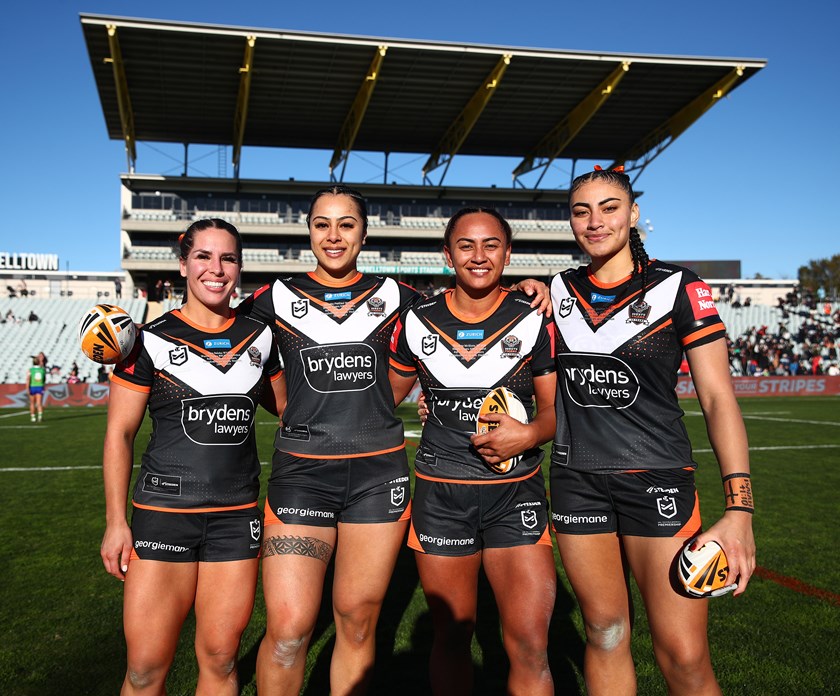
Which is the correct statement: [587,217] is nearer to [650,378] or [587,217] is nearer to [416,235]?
[650,378]

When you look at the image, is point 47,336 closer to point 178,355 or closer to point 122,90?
point 122,90

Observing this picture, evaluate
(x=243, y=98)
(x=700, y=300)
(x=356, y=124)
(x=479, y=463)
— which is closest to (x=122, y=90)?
(x=243, y=98)

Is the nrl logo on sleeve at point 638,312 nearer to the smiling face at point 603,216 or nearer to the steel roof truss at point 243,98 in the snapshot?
the smiling face at point 603,216

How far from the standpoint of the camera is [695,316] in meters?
3.01

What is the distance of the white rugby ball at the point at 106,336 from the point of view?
3.04 metres

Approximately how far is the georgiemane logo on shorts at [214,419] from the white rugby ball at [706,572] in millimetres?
2096

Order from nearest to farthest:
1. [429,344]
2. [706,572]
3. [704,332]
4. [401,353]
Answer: [706,572] < [704,332] < [429,344] < [401,353]

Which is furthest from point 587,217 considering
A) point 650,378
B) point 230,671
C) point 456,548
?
point 230,671

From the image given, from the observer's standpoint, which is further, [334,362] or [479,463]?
[334,362]

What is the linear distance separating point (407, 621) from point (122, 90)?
131ft

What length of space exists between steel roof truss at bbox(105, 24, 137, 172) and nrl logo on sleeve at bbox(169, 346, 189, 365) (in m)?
35.8

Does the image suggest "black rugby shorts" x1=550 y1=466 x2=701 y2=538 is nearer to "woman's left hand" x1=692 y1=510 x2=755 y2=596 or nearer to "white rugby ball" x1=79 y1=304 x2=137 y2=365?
"woman's left hand" x1=692 y1=510 x2=755 y2=596

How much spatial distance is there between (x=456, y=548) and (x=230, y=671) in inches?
46.4

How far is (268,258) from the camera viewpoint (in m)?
51.0
